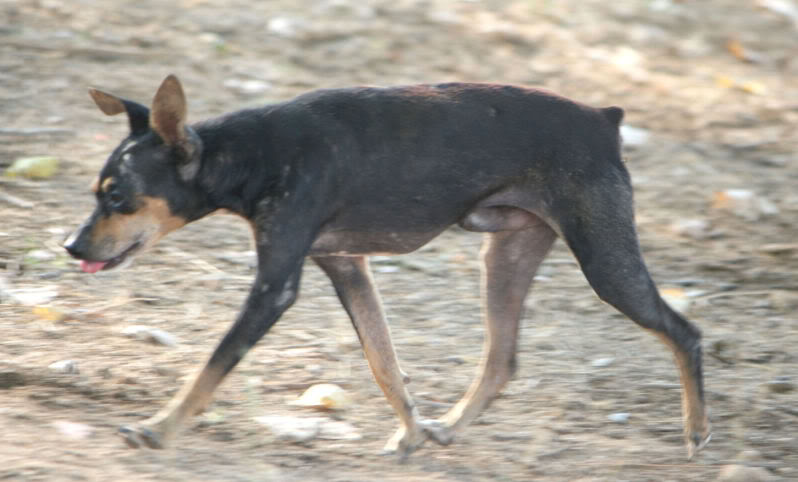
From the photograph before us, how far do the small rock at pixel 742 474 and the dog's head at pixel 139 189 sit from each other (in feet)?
6.47

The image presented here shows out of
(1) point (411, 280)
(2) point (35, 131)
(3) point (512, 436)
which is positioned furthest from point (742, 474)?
(2) point (35, 131)

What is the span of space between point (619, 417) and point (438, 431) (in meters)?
0.72

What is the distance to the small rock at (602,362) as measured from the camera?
4938 mm

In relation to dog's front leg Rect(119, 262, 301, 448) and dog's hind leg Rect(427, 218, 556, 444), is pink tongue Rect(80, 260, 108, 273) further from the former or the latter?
dog's hind leg Rect(427, 218, 556, 444)

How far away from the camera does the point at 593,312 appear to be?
18.0 ft

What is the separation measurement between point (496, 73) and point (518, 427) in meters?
4.18

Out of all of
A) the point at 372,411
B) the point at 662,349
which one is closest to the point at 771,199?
the point at 662,349

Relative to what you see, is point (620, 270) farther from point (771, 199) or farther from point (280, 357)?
point (771, 199)

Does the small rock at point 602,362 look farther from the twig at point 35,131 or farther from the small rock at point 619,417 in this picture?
the twig at point 35,131

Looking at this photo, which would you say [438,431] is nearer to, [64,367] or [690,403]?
[690,403]

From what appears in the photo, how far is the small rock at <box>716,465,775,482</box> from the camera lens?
13.0 ft

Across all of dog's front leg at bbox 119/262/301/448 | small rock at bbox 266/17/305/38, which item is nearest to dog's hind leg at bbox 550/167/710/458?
dog's front leg at bbox 119/262/301/448

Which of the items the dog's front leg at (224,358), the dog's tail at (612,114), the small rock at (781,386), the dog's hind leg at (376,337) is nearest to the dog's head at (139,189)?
the dog's front leg at (224,358)

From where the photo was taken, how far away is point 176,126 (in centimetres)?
379
